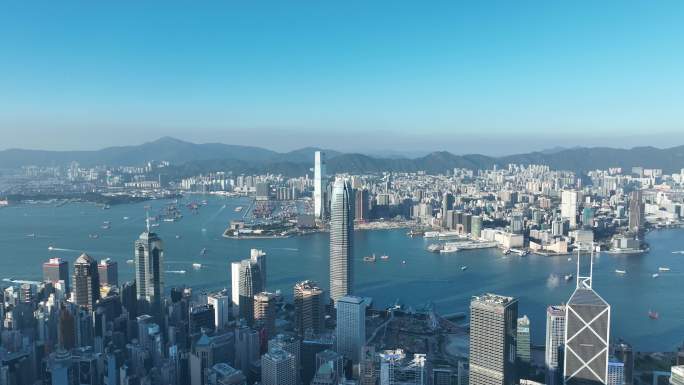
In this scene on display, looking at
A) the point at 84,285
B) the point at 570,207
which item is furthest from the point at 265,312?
the point at 570,207

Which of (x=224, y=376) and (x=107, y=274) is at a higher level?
(x=107, y=274)

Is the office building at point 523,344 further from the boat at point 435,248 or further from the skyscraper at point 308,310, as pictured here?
the boat at point 435,248

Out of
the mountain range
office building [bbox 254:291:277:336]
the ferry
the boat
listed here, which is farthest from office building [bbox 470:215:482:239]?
the mountain range

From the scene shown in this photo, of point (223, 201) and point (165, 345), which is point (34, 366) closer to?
point (165, 345)

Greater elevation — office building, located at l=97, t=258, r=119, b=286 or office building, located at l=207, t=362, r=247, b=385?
office building, located at l=97, t=258, r=119, b=286

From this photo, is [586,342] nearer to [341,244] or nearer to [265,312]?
[265,312]

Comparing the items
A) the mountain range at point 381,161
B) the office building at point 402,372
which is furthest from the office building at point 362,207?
the mountain range at point 381,161

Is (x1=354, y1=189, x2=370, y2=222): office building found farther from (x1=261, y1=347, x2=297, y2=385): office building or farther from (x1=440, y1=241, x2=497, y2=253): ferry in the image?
(x1=261, y1=347, x2=297, y2=385): office building
